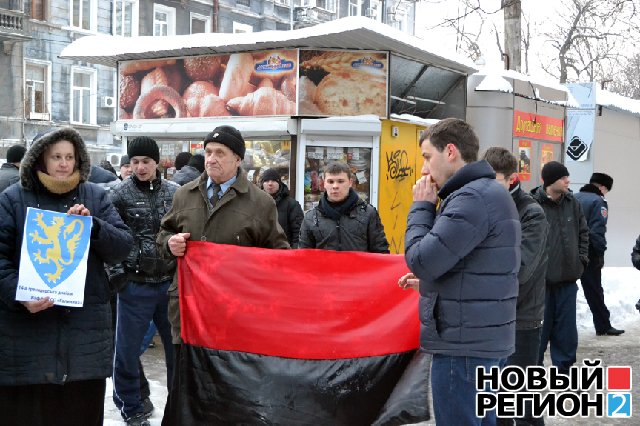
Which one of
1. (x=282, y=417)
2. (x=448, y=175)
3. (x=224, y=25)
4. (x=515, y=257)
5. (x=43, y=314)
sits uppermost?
(x=224, y=25)

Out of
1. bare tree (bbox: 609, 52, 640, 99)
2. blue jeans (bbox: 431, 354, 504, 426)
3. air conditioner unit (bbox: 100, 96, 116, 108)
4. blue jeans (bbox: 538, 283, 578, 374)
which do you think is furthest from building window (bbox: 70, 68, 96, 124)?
blue jeans (bbox: 431, 354, 504, 426)

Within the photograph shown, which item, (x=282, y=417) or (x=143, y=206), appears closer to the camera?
(x=282, y=417)

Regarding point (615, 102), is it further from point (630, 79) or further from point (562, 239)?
point (630, 79)

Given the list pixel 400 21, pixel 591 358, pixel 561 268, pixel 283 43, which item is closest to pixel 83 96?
pixel 283 43

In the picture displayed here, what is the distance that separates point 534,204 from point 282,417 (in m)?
2.37

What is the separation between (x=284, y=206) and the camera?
880 cm

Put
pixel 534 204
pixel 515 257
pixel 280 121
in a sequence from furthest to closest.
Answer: pixel 280 121, pixel 534 204, pixel 515 257

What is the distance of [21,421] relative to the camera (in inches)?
172

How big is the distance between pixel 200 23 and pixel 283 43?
80.7 feet

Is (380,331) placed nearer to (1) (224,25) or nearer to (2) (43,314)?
(2) (43,314)

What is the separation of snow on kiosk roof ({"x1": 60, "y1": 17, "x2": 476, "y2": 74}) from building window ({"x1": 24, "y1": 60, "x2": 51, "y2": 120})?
16083 millimetres

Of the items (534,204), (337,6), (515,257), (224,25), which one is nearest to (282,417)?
(515,257)

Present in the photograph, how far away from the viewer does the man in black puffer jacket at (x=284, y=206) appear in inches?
344

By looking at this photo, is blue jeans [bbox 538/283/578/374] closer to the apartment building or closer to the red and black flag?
the red and black flag
